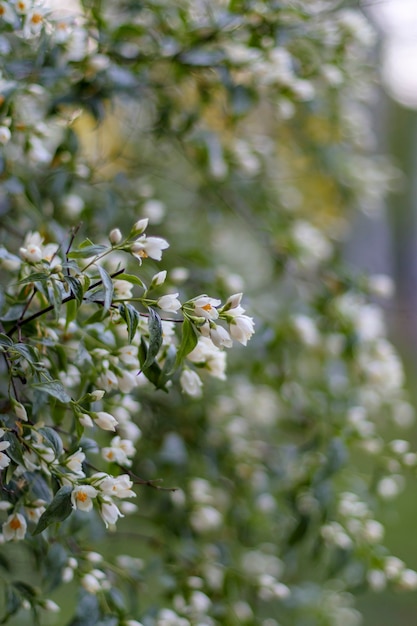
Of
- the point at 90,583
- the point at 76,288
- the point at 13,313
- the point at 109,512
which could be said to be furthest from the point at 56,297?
the point at 90,583

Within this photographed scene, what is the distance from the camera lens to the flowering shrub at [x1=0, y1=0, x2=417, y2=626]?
2.91 feet

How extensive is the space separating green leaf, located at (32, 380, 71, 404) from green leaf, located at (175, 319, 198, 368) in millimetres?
133

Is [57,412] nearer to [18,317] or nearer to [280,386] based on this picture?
[18,317]

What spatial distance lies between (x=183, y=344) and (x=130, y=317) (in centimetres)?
7

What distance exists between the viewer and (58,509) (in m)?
0.79

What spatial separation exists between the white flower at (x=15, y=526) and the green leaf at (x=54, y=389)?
17 cm

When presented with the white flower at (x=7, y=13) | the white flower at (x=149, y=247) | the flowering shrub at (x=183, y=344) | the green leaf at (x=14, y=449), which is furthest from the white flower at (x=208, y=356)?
the white flower at (x=7, y=13)

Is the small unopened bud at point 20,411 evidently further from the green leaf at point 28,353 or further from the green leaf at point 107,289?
the green leaf at point 107,289

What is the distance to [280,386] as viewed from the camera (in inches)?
56.1

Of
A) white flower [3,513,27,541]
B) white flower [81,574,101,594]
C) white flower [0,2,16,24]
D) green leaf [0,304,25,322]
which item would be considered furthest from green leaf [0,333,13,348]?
white flower [0,2,16,24]

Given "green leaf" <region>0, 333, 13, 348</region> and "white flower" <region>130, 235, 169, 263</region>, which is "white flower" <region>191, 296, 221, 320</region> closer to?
"white flower" <region>130, 235, 169, 263</region>

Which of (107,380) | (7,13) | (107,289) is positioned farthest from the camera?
(7,13)

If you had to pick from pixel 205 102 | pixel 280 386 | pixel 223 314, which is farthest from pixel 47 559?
pixel 205 102

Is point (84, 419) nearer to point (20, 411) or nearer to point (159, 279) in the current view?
point (20, 411)
